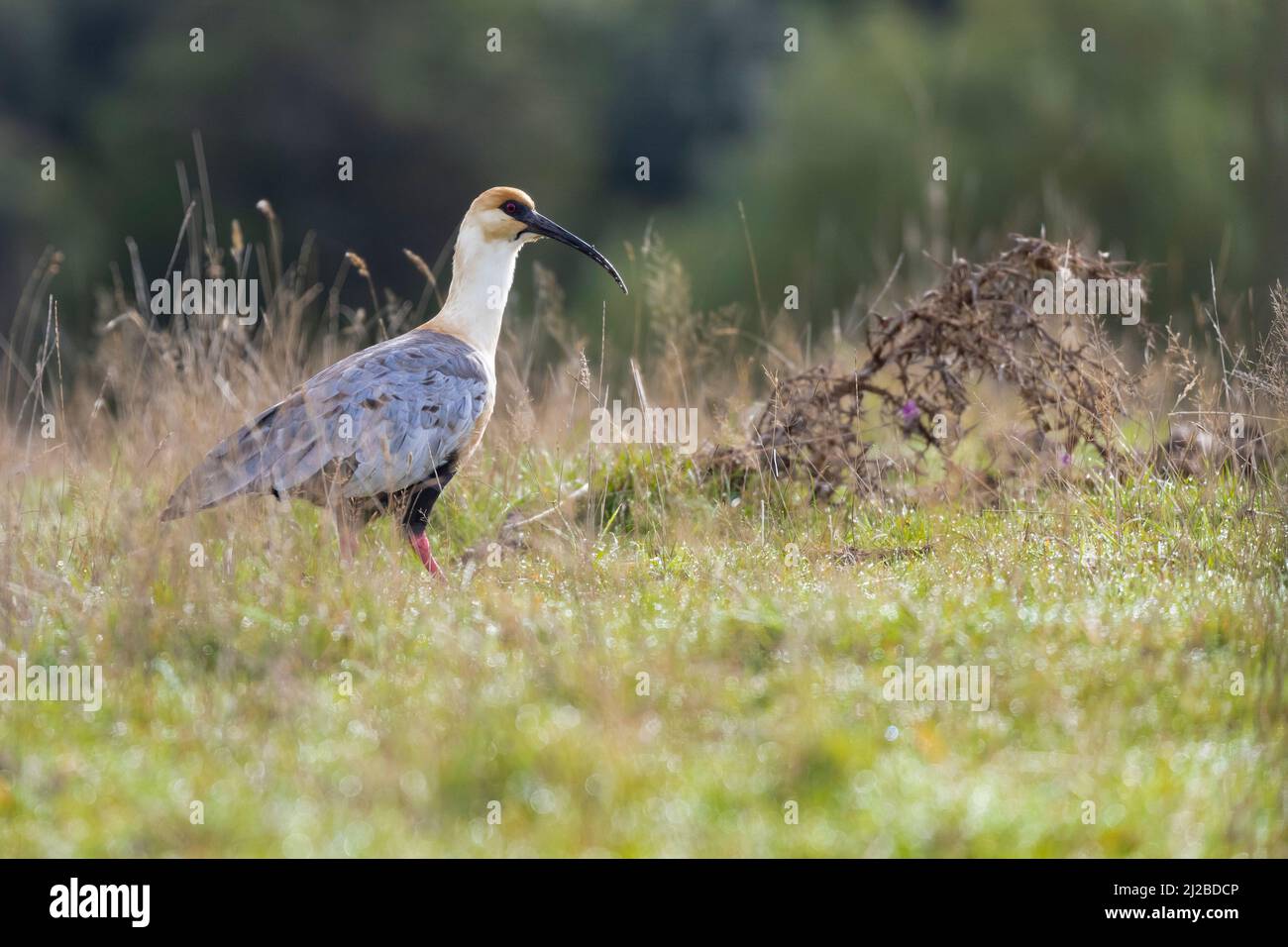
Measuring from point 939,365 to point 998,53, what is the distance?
2009 cm

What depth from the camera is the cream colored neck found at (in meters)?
7.48

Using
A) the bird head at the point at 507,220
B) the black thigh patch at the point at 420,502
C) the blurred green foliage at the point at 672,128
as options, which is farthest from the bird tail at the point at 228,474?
the blurred green foliage at the point at 672,128

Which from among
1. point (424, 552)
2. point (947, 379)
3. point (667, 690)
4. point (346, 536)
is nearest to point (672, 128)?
point (947, 379)

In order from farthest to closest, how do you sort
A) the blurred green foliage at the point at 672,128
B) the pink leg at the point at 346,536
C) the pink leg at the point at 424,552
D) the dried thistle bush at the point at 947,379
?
1. the blurred green foliage at the point at 672,128
2. the dried thistle bush at the point at 947,379
3. the pink leg at the point at 424,552
4. the pink leg at the point at 346,536

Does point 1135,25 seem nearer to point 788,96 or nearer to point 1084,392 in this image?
point 788,96

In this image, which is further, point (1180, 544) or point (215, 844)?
point (1180, 544)

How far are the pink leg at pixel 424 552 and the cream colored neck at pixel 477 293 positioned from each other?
1155 millimetres

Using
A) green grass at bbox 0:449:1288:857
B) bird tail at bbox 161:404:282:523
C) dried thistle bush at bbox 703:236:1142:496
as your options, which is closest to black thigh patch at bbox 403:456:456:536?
green grass at bbox 0:449:1288:857

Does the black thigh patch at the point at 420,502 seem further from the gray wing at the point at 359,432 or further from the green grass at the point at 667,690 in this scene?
the green grass at the point at 667,690

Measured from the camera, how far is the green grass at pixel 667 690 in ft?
13.1

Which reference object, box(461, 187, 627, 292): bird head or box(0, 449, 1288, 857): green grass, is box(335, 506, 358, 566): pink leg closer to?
box(0, 449, 1288, 857): green grass

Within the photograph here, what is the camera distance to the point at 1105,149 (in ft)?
77.3

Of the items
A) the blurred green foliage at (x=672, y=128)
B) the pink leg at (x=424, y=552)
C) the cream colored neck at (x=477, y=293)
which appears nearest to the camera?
the pink leg at (x=424, y=552)
